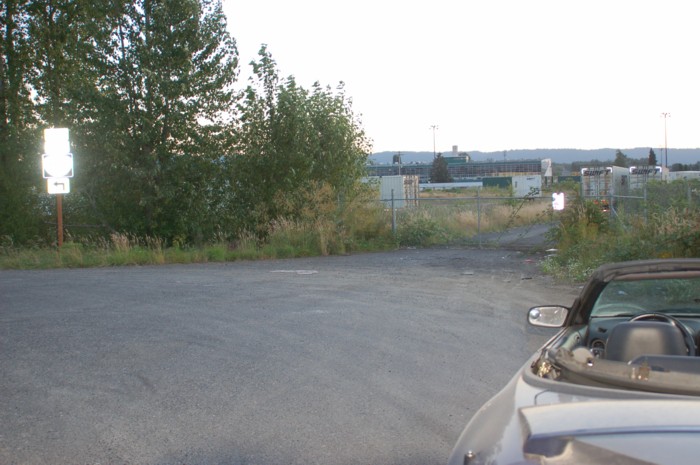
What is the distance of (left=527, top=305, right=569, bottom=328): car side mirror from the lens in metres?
4.54

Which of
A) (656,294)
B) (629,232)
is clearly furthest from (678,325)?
(629,232)

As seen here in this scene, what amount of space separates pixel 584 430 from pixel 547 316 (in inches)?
90.2

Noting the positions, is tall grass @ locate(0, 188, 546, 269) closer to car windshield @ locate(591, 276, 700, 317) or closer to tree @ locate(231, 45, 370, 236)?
tree @ locate(231, 45, 370, 236)

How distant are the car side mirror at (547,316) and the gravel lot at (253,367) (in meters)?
1.24

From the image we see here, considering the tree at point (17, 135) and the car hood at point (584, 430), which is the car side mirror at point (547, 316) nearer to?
the car hood at point (584, 430)

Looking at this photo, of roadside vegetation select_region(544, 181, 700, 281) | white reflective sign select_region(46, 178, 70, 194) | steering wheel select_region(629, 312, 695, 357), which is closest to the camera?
steering wheel select_region(629, 312, 695, 357)

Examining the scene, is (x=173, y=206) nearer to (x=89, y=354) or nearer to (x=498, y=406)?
(x=89, y=354)

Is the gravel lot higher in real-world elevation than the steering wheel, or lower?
lower

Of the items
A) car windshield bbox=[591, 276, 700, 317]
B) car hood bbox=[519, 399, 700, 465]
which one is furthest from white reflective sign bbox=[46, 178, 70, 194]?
car hood bbox=[519, 399, 700, 465]

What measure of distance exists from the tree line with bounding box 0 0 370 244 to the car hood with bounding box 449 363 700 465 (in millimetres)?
20945

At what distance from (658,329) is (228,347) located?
236 inches

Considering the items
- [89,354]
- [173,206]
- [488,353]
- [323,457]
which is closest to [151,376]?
[89,354]

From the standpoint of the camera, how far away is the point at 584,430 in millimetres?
2342

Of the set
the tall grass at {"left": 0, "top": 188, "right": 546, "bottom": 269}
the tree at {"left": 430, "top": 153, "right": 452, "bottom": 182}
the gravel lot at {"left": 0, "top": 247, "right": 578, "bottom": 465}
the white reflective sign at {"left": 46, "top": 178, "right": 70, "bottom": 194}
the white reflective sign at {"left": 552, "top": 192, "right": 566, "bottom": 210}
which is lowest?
the gravel lot at {"left": 0, "top": 247, "right": 578, "bottom": 465}
